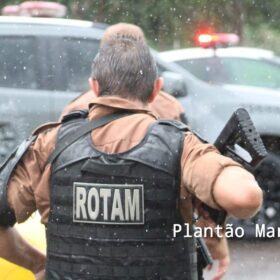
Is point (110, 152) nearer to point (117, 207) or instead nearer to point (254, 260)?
point (117, 207)

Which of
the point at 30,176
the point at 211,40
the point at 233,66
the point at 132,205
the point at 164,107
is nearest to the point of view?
the point at 132,205

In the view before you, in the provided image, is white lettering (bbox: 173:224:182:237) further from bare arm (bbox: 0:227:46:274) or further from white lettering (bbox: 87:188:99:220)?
bare arm (bbox: 0:227:46:274)

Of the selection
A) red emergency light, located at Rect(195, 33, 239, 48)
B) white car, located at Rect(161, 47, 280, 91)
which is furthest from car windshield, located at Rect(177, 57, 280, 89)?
red emergency light, located at Rect(195, 33, 239, 48)

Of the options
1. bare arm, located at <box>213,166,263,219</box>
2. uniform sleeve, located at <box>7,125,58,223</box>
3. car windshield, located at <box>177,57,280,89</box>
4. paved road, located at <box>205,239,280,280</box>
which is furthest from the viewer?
car windshield, located at <box>177,57,280,89</box>

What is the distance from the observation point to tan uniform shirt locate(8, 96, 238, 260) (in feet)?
8.54

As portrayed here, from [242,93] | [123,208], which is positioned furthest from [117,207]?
[242,93]

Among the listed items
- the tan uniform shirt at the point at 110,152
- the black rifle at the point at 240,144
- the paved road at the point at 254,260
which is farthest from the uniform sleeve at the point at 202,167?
the paved road at the point at 254,260

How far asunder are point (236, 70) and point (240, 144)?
616 centimetres

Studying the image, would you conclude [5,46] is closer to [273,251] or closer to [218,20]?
[273,251]

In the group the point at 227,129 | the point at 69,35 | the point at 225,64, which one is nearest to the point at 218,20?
the point at 225,64

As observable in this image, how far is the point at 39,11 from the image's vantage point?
8.43 metres

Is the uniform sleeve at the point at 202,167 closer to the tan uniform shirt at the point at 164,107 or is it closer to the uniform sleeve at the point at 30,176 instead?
the uniform sleeve at the point at 30,176

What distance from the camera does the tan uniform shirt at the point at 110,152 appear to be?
8.54ft

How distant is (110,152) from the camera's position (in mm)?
2754
